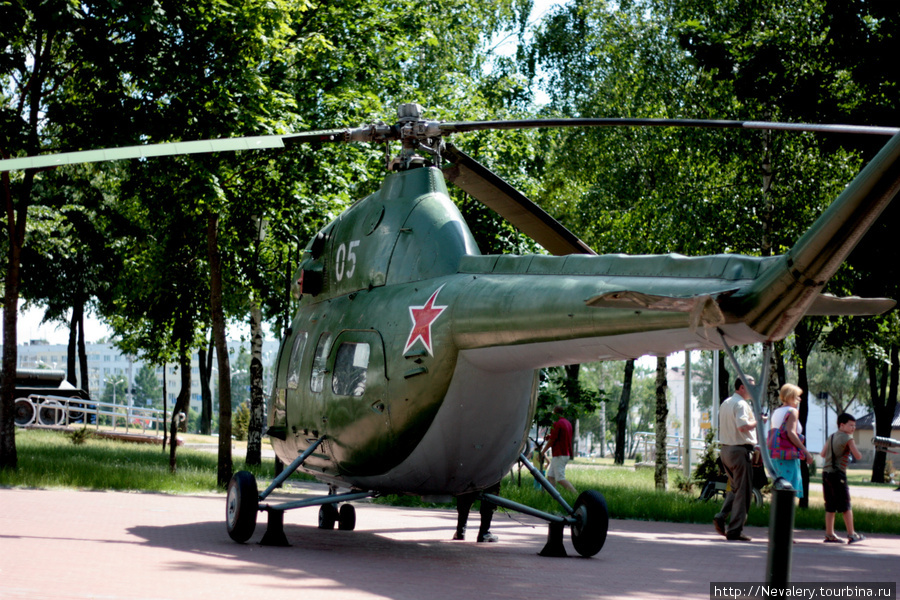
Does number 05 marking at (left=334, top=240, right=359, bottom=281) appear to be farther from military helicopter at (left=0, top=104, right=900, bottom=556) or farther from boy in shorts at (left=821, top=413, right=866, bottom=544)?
boy in shorts at (left=821, top=413, right=866, bottom=544)

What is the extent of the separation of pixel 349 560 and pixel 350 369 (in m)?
1.96

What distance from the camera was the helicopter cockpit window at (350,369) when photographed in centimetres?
955

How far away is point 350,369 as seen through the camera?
980cm

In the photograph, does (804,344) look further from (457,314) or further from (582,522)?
(457,314)

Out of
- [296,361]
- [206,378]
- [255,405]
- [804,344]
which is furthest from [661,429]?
[206,378]

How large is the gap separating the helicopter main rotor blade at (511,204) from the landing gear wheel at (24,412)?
3266 cm

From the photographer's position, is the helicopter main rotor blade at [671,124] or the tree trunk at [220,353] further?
the tree trunk at [220,353]

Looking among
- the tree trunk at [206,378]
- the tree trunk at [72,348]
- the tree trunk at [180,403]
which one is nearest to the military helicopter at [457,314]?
the tree trunk at [180,403]

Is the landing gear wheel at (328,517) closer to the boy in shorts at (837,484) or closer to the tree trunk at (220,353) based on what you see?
the tree trunk at (220,353)

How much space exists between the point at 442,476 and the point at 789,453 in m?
6.47

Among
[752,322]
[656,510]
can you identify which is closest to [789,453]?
[656,510]

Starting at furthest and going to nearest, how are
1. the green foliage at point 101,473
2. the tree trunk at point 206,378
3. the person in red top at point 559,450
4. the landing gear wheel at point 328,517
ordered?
the tree trunk at point 206,378 → the person in red top at point 559,450 → the green foliage at point 101,473 → the landing gear wheel at point 328,517

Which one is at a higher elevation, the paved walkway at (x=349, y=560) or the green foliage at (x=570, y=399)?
the green foliage at (x=570, y=399)

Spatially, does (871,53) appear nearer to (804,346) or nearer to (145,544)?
(145,544)
